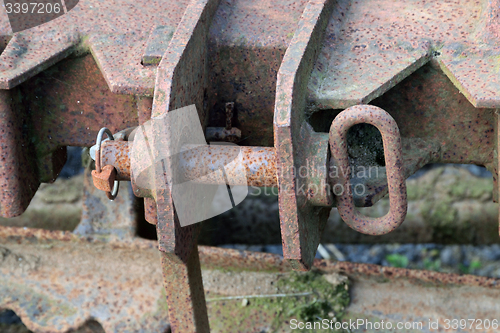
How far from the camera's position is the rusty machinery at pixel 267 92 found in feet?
4.58

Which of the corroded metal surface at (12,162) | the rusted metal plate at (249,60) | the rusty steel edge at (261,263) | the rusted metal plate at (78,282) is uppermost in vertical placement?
the rusted metal plate at (249,60)

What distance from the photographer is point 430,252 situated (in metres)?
3.50

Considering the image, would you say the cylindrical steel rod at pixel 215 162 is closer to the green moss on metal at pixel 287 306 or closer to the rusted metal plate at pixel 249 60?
the rusted metal plate at pixel 249 60

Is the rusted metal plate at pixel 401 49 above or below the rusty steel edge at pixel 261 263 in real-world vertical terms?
above

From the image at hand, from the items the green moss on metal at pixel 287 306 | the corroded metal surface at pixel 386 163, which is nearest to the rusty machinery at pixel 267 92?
the corroded metal surface at pixel 386 163

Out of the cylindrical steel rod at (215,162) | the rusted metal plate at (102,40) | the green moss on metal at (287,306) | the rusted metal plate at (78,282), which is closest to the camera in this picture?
the cylindrical steel rod at (215,162)

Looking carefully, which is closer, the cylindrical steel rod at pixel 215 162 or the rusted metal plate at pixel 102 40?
the cylindrical steel rod at pixel 215 162

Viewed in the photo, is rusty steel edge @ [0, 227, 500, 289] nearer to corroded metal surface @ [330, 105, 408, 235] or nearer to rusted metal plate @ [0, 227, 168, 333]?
rusted metal plate @ [0, 227, 168, 333]

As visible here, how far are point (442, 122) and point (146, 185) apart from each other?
872 millimetres

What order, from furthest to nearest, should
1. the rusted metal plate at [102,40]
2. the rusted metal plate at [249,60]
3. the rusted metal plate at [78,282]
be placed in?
1. the rusted metal plate at [78,282]
2. the rusted metal plate at [249,60]
3. the rusted metal plate at [102,40]

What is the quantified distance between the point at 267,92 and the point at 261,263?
0.90m

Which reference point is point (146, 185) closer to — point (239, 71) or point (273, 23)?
point (239, 71)

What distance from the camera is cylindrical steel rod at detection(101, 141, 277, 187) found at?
4.69 feet

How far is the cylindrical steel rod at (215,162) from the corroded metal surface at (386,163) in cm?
17
